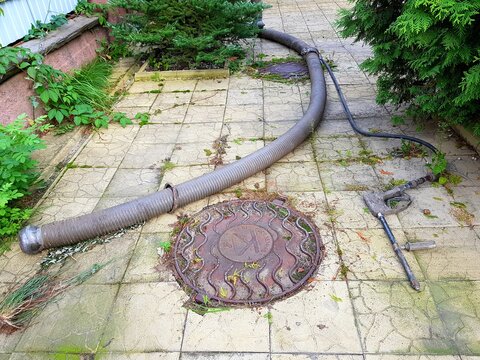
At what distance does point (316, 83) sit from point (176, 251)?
11.7ft

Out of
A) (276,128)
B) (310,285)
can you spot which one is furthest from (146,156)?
(310,285)

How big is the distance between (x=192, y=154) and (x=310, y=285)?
7.61ft

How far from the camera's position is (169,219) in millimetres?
Answer: 3516

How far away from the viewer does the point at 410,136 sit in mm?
4473

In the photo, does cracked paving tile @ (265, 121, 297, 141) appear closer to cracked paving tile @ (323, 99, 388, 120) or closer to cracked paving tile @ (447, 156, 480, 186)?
cracked paving tile @ (323, 99, 388, 120)

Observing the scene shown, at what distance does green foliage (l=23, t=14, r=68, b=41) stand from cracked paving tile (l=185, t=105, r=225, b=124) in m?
2.49

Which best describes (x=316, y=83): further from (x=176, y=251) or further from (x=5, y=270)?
(x=5, y=270)

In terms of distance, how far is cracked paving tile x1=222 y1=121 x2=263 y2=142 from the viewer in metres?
4.72

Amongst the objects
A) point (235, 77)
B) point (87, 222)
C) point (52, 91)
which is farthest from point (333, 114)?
point (52, 91)

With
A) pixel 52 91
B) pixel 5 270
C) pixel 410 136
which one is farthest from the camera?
pixel 52 91

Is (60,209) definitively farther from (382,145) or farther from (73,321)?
(382,145)

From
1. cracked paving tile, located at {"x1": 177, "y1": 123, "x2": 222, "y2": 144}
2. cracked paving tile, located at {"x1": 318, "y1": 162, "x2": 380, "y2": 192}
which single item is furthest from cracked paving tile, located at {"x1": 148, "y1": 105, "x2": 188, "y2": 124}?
cracked paving tile, located at {"x1": 318, "y1": 162, "x2": 380, "y2": 192}

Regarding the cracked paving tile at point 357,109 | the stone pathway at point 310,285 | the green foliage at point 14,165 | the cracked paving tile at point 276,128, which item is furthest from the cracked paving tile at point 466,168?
the green foliage at point 14,165

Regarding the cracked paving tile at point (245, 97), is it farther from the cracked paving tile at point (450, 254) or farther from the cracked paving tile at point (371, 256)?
the cracked paving tile at point (450, 254)
